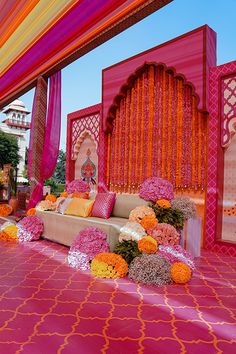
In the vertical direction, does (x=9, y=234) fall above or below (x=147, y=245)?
below

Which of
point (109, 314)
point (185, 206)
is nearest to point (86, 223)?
point (185, 206)

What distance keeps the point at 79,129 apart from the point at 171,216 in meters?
4.50

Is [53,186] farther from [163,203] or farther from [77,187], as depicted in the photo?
[163,203]

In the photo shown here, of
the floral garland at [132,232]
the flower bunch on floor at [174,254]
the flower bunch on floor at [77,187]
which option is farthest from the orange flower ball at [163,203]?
the flower bunch on floor at [77,187]

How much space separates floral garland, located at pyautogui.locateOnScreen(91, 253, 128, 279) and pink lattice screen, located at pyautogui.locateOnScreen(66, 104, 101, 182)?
13.4 feet

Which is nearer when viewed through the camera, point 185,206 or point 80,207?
point 185,206

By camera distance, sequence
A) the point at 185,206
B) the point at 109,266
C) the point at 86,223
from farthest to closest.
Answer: the point at 86,223 < the point at 185,206 < the point at 109,266

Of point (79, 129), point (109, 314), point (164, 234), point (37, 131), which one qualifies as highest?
point (79, 129)

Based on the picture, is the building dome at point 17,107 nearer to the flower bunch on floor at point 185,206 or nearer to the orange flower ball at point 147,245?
the flower bunch on floor at point 185,206

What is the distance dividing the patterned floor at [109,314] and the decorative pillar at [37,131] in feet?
11.7

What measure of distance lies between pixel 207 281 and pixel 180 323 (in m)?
1.17

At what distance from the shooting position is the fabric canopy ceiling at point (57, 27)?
4.12m

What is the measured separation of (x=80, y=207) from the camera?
16.6ft

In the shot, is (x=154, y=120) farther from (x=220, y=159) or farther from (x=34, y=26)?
(x=34, y=26)
